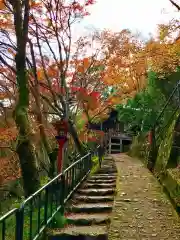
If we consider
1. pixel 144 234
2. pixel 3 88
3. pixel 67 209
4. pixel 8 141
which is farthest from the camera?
pixel 3 88

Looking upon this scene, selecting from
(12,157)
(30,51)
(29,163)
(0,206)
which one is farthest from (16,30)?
(0,206)

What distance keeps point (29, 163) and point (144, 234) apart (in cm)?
479

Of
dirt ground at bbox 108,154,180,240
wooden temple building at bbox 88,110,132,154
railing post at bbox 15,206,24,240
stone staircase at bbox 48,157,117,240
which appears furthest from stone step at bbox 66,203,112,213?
wooden temple building at bbox 88,110,132,154

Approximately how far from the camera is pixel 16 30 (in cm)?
1126

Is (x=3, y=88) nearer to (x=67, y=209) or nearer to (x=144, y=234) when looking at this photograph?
(x=67, y=209)

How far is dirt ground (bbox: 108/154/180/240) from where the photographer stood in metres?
7.22

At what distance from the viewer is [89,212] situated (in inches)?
357

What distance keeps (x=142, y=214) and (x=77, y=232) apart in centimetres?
202

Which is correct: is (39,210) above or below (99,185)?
above

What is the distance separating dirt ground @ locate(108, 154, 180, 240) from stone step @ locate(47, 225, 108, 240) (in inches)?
9.6

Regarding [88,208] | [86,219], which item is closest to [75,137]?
[88,208]

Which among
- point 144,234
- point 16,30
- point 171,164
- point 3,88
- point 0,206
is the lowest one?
point 0,206

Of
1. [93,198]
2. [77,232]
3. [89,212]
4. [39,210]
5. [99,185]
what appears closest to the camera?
[39,210]

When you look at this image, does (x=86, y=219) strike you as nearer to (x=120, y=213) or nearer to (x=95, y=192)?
(x=120, y=213)
